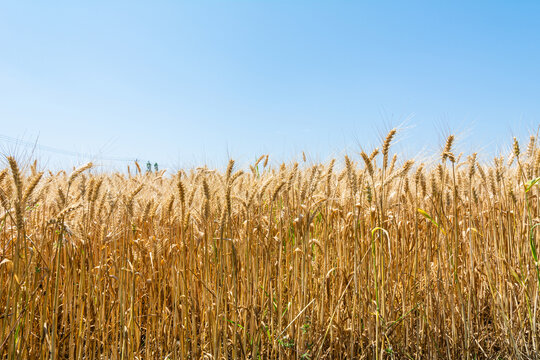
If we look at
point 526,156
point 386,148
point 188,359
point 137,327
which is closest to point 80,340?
point 137,327

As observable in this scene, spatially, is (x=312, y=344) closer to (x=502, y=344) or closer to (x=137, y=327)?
(x=137, y=327)

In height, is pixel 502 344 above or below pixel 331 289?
below

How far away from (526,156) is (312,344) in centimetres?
175

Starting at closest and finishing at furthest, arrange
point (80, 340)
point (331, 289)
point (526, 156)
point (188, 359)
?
point (80, 340)
point (188, 359)
point (331, 289)
point (526, 156)

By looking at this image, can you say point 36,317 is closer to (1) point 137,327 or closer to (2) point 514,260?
(1) point 137,327

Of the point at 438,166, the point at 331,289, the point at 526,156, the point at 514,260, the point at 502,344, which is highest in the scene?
the point at 526,156

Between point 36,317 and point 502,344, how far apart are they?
8.35 feet

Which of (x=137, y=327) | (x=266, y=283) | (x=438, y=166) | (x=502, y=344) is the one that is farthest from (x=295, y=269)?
(x=502, y=344)

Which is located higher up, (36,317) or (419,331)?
(36,317)

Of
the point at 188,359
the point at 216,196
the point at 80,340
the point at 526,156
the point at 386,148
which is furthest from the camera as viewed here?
the point at 526,156

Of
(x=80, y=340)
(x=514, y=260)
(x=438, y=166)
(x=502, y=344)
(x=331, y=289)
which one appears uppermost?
(x=438, y=166)

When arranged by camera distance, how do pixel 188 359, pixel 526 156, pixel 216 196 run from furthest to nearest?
pixel 526 156 → pixel 216 196 → pixel 188 359

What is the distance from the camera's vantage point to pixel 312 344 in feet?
5.75

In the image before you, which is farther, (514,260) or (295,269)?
(514,260)
